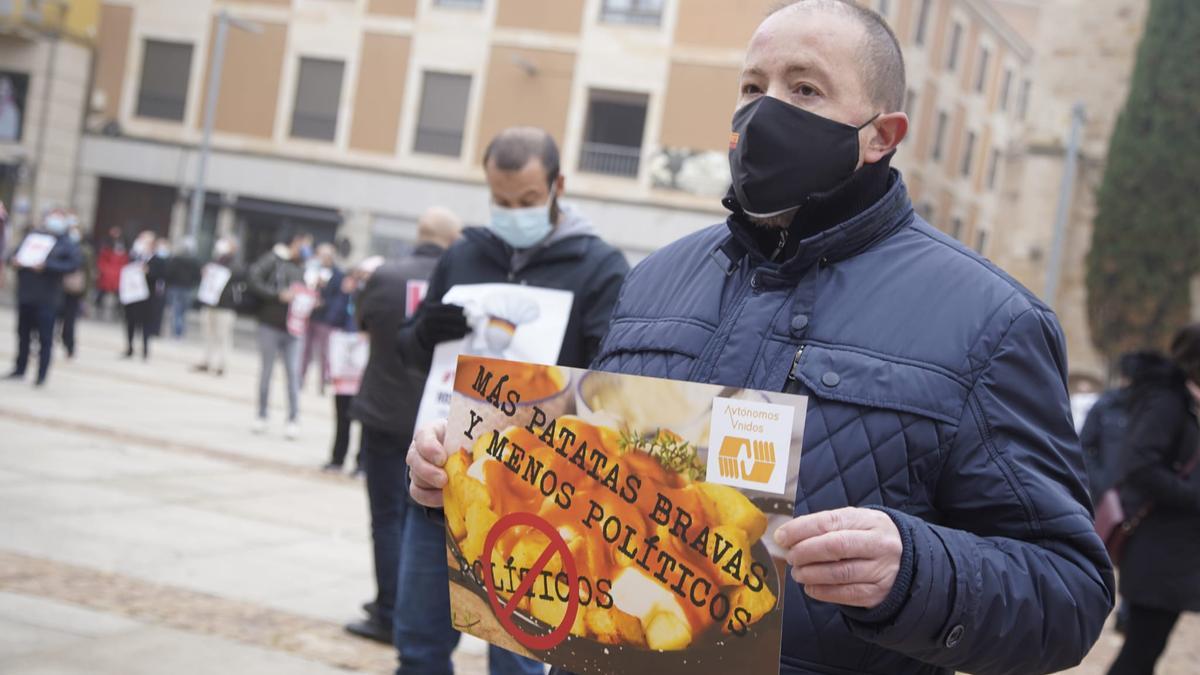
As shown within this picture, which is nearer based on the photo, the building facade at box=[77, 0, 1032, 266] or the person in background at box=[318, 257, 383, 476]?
the person in background at box=[318, 257, 383, 476]

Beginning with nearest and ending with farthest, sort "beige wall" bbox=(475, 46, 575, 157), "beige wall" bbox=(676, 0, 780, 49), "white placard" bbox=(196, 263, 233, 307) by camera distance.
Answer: "white placard" bbox=(196, 263, 233, 307), "beige wall" bbox=(676, 0, 780, 49), "beige wall" bbox=(475, 46, 575, 157)

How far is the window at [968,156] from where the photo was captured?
46.4 meters

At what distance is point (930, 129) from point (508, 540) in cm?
4174

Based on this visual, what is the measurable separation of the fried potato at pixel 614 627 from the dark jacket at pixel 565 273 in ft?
7.65

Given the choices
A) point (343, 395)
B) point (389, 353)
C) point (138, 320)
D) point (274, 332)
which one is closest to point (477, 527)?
point (389, 353)

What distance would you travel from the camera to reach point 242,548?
7625 millimetres

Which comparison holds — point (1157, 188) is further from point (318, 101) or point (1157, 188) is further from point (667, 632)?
point (667, 632)

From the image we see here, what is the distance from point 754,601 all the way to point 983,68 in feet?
159

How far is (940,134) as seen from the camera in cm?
4331

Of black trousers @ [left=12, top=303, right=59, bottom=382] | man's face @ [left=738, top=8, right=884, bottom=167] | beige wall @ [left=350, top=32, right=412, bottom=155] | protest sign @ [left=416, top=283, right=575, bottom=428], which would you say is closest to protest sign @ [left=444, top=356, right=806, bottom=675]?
man's face @ [left=738, top=8, right=884, bottom=167]

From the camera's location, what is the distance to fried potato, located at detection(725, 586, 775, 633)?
70.1 inches

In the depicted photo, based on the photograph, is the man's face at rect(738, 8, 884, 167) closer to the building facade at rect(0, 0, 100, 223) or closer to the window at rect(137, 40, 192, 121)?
the window at rect(137, 40, 192, 121)

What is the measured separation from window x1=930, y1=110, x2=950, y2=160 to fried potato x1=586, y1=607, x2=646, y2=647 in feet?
141

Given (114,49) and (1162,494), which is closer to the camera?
(1162,494)
